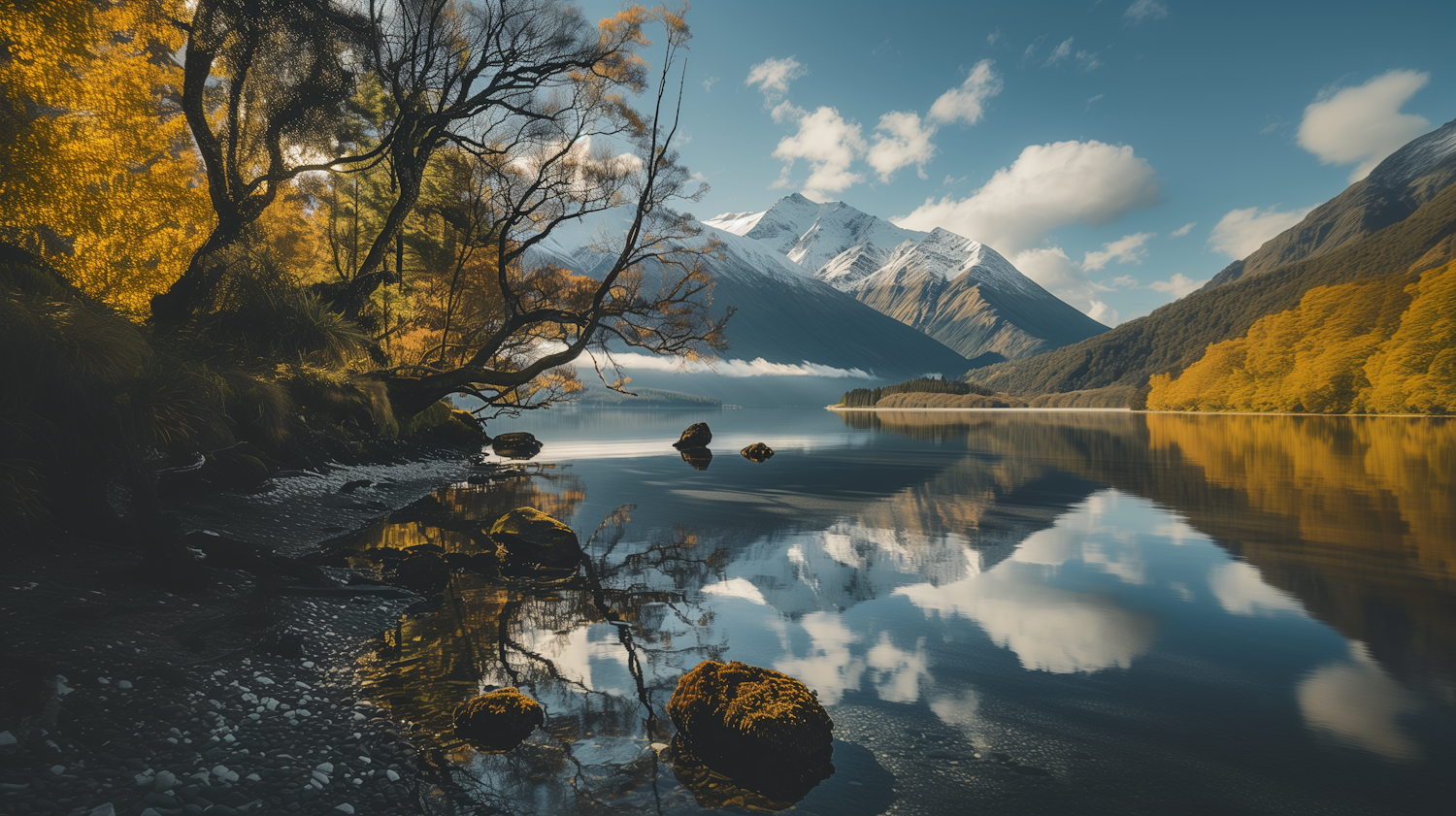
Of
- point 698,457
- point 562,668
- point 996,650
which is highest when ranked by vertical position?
point 562,668

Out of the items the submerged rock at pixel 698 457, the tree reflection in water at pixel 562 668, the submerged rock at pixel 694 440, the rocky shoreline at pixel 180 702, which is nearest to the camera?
the rocky shoreline at pixel 180 702

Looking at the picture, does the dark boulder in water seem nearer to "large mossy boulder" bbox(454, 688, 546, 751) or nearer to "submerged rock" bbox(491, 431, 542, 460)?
"large mossy boulder" bbox(454, 688, 546, 751)

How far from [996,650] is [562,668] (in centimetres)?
598

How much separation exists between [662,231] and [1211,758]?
24361mm

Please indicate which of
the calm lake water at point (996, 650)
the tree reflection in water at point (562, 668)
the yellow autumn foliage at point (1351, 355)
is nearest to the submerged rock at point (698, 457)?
the calm lake water at point (996, 650)

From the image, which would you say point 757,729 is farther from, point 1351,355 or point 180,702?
point 1351,355

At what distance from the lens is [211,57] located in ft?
51.0

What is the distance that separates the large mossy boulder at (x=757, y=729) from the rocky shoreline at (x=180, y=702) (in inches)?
89.9

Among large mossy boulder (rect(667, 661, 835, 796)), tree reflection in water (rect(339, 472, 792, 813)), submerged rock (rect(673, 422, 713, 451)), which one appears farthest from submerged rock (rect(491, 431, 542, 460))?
large mossy boulder (rect(667, 661, 835, 796))

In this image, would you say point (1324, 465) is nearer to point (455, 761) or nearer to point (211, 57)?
point (455, 761)

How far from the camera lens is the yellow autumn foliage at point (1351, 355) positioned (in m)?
60.5

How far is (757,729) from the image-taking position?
5.85m

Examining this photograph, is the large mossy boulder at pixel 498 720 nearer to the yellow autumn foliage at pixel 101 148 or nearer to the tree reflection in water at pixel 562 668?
the tree reflection in water at pixel 562 668

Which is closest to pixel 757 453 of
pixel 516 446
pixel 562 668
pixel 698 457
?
pixel 698 457
